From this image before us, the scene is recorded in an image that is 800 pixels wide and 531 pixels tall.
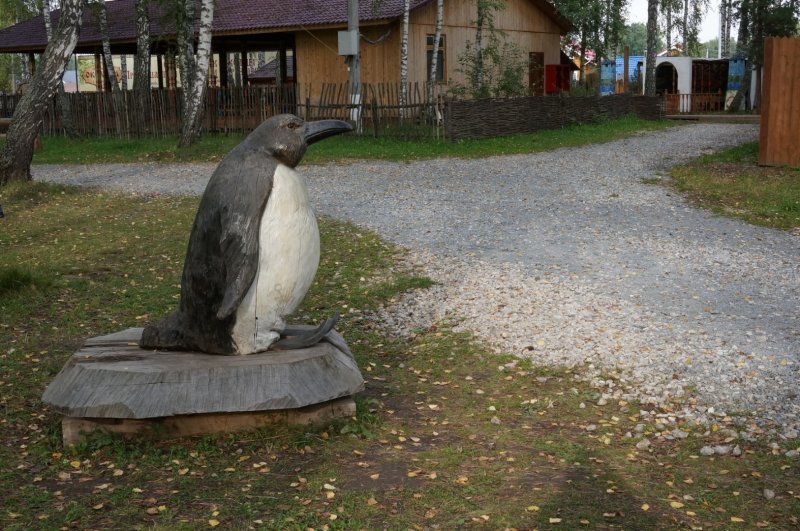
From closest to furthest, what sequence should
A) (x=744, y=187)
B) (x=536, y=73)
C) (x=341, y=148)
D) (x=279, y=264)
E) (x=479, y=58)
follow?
(x=279, y=264) < (x=744, y=187) < (x=341, y=148) < (x=479, y=58) < (x=536, y=73)

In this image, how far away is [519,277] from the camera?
817 centimetres

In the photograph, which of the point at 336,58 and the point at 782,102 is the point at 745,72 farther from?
the point at 782,102

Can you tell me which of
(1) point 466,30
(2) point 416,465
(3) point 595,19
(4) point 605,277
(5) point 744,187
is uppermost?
(3) point 595,19

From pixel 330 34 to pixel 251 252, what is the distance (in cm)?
2155

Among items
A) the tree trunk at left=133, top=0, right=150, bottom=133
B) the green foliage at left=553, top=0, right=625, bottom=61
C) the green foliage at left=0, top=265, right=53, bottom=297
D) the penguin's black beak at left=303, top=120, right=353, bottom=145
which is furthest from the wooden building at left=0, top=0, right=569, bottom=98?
the penguin's black beak at left=303, top=120, right=353, bottom=145

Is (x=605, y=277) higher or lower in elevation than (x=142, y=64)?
lower

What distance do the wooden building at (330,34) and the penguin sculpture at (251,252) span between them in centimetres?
1883

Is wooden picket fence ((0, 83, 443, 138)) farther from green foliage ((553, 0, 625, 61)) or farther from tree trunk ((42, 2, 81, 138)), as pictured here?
green foliage ((553, 0, 625, 61))

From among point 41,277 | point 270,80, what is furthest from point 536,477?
point 270,80

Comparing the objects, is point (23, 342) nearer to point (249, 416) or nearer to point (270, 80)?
point (249, 416)

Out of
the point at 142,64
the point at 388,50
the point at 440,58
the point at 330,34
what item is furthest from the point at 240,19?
the point at 440,58

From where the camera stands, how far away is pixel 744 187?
13.1 metres

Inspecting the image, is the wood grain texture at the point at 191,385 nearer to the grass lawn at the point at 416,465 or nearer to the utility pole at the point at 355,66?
the grass lawn at the point at 416,465

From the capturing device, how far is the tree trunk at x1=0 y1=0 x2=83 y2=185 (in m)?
14.1
